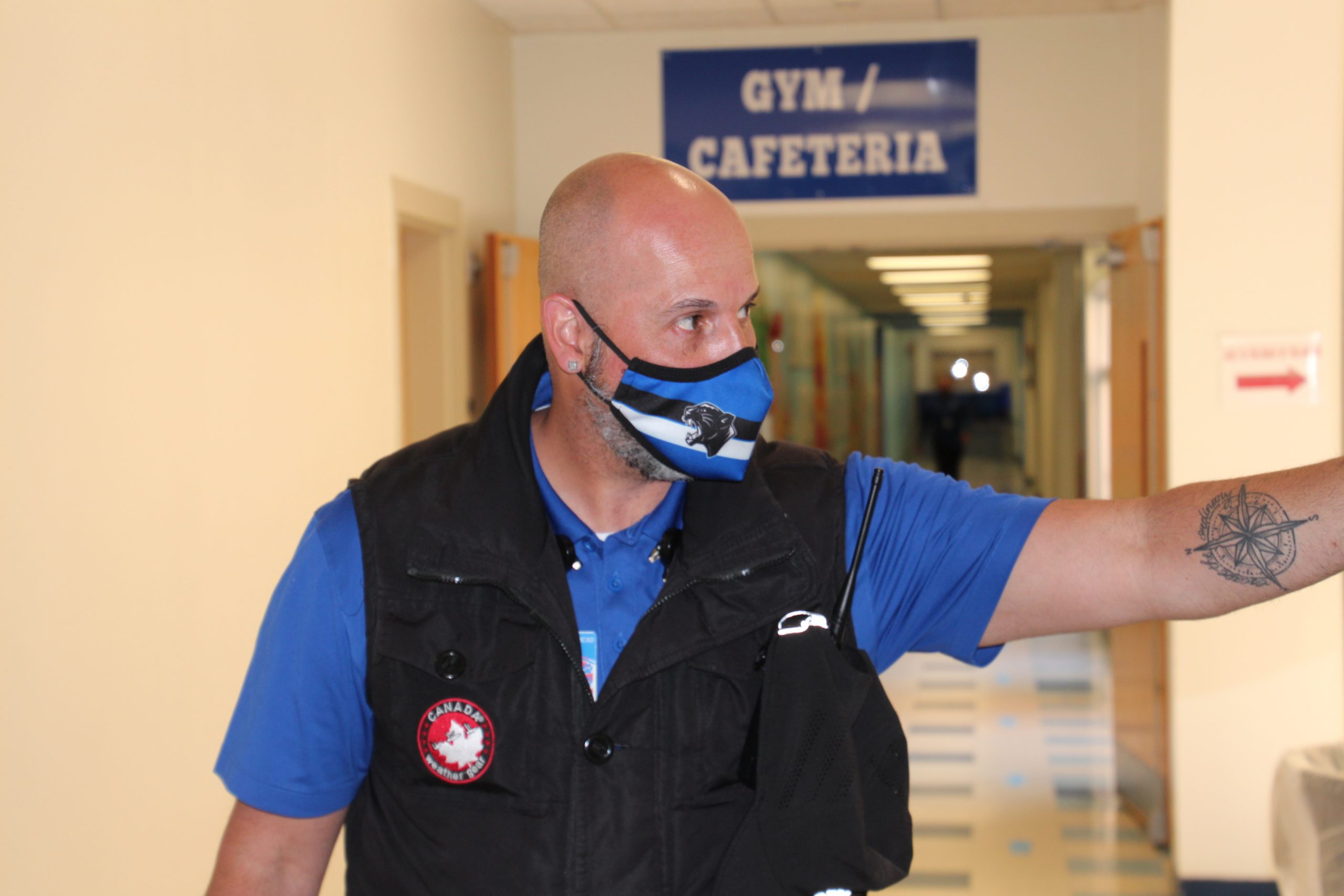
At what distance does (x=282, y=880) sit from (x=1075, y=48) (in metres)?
4.46

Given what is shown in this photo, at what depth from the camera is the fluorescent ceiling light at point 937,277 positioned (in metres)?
4.93

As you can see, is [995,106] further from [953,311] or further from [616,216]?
[616,216]

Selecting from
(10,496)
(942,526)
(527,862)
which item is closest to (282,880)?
(527,862)

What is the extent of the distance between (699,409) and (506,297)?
339 centimetres

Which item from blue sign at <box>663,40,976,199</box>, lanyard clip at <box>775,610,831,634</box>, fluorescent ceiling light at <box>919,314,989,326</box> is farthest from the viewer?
blue sign at <box>663,40,976,199</box>

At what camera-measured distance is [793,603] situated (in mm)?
1227

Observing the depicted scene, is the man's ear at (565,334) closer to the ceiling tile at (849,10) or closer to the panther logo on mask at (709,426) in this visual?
the panther logo on mask at (709,426)

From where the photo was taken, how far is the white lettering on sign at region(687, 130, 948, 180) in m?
4.88

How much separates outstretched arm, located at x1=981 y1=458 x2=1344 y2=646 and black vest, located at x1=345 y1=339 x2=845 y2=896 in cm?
Result: 21

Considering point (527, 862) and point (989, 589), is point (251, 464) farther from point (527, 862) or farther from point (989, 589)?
point (989, 589)

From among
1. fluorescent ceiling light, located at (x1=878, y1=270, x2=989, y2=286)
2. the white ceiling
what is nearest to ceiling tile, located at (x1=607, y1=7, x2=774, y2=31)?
the white ceiling

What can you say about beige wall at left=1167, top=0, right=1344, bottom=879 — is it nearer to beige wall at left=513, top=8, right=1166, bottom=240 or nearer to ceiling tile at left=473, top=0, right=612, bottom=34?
beige wall at left=513, top=8, right=1166, bottom=240

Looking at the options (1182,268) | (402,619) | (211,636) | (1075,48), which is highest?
(1075,48)

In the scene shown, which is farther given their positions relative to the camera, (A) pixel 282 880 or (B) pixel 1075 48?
(B) pixel 1075 48
